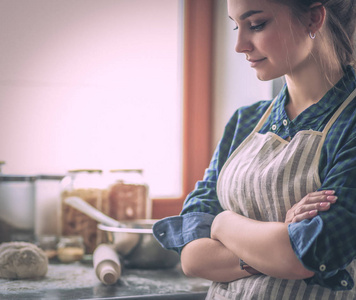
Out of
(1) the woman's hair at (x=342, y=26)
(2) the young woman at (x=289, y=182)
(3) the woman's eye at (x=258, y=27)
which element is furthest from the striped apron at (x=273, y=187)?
(3) the woman's eye at (x=258, y=27)

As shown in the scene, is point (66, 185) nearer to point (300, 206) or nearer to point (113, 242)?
point (113, 242)

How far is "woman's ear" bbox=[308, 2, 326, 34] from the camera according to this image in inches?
37.4

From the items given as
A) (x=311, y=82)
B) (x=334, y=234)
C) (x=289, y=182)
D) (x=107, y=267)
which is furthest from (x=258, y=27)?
(x=107, y=267)

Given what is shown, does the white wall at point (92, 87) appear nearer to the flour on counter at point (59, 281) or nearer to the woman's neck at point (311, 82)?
the flour on counter at point (59, 281)

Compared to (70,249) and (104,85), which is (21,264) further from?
(104,85)

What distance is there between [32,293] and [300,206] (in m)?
0.66

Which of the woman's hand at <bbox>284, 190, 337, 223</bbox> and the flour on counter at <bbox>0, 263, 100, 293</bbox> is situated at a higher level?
the woman's hand at <bbox>284, 190, 337, 223</bbox>

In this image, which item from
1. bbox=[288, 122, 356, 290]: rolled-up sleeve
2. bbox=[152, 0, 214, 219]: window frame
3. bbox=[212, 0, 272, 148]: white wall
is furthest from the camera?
bbox=[152, 0, 214, 219]: window frame

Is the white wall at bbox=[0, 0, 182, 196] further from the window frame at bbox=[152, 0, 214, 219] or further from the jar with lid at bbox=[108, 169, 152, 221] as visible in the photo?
the jar with lid at bbox=[108, 169, 152, 221]

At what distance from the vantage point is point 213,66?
185 cm

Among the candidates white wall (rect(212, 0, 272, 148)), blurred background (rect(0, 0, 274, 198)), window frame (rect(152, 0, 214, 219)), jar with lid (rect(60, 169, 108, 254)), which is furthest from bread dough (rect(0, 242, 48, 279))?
white wall (rect(212, 0, 272, 148))

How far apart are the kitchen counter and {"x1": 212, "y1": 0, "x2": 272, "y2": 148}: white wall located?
0.65 metres

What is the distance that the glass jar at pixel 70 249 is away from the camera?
145 centimetres

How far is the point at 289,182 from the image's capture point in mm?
932
